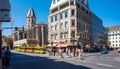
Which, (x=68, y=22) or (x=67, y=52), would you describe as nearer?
(x=67, y=52)

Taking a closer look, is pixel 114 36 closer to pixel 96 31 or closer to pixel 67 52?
pixel 96 31

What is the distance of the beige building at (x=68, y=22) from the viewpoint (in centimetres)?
6644

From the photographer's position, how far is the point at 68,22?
221 ft

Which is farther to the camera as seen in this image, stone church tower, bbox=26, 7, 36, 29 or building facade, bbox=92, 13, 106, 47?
stone church tower, bbox=26, 7, 36, 29

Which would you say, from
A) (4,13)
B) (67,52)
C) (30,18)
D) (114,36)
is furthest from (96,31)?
(4,13)

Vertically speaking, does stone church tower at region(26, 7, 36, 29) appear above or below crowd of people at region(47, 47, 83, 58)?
above

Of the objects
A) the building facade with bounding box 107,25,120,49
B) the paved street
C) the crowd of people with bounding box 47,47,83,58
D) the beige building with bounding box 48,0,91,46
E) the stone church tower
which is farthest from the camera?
the building facade with bounding box 107,25,120,49

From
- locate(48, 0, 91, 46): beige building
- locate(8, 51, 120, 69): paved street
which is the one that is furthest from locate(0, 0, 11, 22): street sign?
locate(48, 0, 91, 46): beige building

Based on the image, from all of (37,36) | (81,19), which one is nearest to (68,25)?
(81,19)

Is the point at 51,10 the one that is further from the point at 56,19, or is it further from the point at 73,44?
the point at 73,44

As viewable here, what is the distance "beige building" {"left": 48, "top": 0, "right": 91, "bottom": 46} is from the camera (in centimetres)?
6644

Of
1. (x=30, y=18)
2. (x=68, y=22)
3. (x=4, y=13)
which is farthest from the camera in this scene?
(x=30, y=18)

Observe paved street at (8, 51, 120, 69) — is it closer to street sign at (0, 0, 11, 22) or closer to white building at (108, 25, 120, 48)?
street sign at (0, 0, 11, 22)

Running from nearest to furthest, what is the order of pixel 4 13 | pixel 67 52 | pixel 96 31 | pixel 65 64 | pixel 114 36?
pixel 4 13, pixel 65 64, pixel 67 52, pixel 96 31, pixel 114 36
